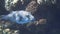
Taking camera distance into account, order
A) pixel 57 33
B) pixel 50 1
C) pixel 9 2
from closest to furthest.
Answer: pixel 57 33
pixel 50 1
pixel 9 2

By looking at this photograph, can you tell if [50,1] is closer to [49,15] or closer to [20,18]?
[49,15]

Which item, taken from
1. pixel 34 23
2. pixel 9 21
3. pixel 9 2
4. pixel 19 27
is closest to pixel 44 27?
pixel 34 23

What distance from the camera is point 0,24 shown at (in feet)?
23.7

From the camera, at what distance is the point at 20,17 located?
7.89 metres

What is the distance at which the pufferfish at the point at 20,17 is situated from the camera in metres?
7.64

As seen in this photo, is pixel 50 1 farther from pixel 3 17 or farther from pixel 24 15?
pixel 3 17

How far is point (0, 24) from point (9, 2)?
1.76 metres

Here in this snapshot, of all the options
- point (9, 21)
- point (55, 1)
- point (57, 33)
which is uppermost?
point (55, 1)

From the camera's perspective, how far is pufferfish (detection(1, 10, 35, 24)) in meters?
7.64

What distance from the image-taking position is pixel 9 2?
28.8ft

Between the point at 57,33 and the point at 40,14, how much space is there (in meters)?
1.38

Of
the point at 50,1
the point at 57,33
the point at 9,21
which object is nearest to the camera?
the point at 57,33

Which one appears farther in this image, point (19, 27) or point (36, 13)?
point (36, 13)

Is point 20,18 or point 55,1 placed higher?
point 55,1
